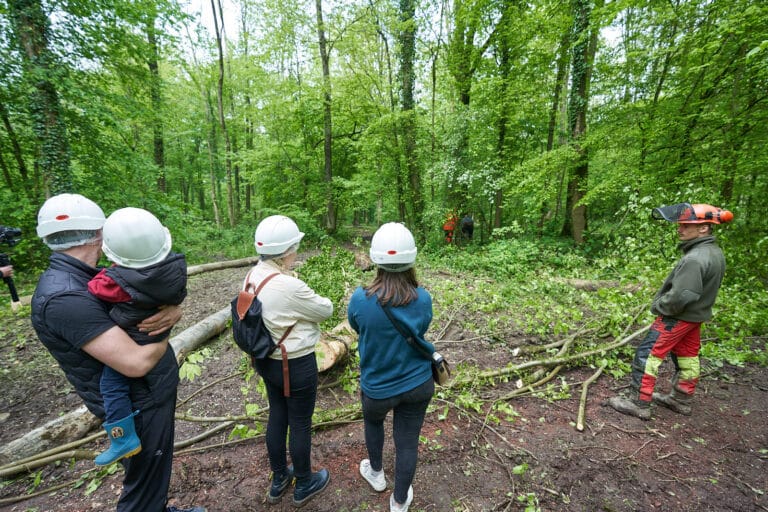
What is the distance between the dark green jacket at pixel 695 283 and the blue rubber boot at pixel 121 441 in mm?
4606

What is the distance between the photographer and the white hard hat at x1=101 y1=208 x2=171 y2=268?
5.15 ft

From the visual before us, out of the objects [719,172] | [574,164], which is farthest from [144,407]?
[574,164]

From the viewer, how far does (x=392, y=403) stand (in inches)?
81.2

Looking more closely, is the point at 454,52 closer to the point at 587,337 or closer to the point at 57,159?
the point at 587,337

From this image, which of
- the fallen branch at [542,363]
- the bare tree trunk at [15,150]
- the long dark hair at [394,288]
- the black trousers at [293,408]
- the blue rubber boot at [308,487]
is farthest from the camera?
the bare tree trunk at [15,150]

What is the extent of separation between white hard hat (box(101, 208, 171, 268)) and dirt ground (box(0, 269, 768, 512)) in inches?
84.4

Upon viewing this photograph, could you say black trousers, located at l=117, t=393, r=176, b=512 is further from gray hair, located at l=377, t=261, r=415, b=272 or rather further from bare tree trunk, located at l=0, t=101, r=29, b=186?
bare tree trunk, located at l=0, t=101, r=29, b=186

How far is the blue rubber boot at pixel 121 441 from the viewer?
5.13 feet

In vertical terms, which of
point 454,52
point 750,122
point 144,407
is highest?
point 454,52

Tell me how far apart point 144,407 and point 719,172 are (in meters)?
9.64

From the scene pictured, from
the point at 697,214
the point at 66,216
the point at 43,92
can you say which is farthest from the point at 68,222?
the point at 43,92

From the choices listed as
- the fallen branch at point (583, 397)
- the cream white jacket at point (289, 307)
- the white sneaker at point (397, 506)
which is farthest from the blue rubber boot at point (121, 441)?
the fallen branch at point (583, 397)

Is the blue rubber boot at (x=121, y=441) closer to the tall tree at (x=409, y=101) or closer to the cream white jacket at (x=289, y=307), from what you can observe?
the cream white jacket at (x=289, y=307)

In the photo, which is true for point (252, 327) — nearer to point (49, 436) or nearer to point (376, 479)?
point (376, 479)
